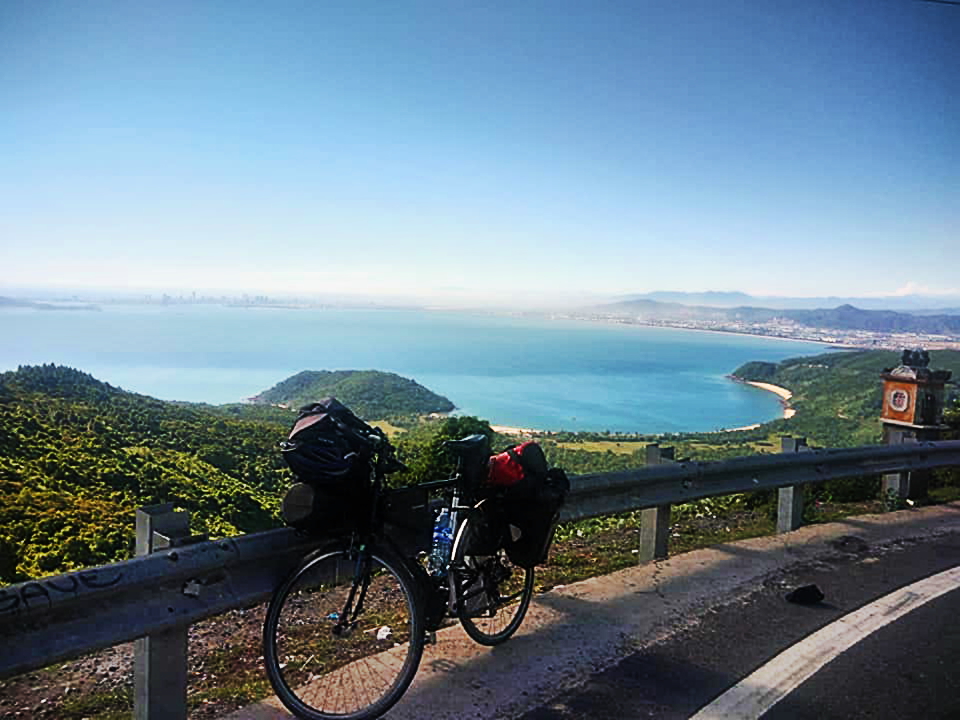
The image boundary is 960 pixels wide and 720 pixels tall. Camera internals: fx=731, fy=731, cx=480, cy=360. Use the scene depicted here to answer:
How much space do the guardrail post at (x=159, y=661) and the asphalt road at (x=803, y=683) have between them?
5.19 ft

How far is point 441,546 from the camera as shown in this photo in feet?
13.1

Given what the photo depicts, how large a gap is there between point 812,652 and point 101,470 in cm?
667

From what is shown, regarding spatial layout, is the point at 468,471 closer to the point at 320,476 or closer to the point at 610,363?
the point at 320,476

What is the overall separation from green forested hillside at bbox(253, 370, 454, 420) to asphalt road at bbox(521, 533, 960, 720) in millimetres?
24916

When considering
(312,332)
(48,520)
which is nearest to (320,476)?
(48,520)

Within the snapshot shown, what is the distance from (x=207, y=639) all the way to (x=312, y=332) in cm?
12212

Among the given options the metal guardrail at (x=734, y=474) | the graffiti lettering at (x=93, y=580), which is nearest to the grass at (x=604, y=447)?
the metal guardrail at (x=734, y=474)

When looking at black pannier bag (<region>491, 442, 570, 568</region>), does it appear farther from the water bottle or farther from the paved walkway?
the paved walkway

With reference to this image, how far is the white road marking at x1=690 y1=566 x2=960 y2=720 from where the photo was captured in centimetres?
364

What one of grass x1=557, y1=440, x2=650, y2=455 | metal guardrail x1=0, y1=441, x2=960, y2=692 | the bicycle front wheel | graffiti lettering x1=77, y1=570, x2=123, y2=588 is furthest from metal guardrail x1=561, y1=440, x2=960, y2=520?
grass x1=557, y1=440, x2=650, y2=455

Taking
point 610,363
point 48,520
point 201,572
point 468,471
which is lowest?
point 610,363

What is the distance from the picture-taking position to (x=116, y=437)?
9938mm

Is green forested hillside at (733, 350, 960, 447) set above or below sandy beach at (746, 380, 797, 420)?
above

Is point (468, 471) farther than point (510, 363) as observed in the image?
No
